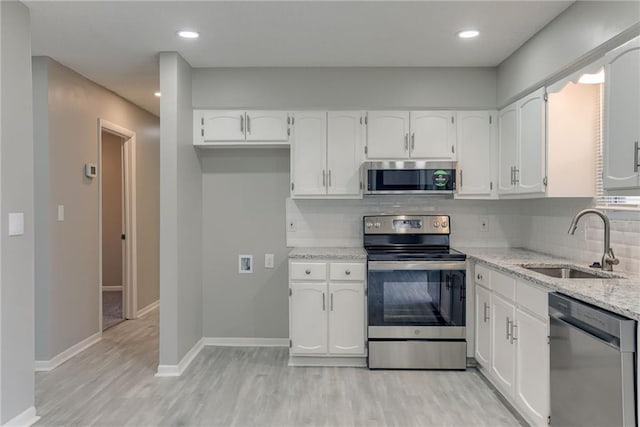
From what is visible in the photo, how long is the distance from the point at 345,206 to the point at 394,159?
0.63 metres

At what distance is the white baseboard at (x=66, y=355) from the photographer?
3627mm

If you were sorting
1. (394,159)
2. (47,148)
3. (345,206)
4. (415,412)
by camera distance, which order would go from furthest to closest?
(345,206) < (394,159) < (47,148) < (415,412)

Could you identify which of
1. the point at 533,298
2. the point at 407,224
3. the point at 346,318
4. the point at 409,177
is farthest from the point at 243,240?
the point at 533,298

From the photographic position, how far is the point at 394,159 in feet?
12.9

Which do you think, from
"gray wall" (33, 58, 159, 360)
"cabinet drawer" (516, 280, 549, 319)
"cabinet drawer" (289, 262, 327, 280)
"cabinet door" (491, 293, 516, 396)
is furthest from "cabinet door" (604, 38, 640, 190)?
"gray wall" (33, 58, 159, 360)

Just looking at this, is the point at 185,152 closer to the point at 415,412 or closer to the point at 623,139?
the point at 415,412

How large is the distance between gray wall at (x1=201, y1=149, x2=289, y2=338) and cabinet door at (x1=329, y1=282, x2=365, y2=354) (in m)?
0.73

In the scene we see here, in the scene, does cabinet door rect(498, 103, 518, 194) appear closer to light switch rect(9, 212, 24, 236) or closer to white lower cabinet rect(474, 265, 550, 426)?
white lower cabinet rect(474, 265, 550, 426)

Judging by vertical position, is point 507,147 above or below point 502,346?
above

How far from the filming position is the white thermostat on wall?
418 cm

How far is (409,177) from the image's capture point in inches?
150

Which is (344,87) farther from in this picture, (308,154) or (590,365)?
(590,365)

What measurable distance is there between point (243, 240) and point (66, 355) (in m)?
1.74

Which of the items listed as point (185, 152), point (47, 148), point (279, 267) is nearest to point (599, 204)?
point (279, 267)
